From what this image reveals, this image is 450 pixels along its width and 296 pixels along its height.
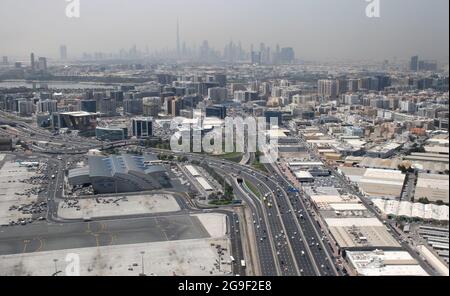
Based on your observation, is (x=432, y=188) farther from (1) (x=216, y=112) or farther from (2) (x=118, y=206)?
(1) (x=216, y=112)

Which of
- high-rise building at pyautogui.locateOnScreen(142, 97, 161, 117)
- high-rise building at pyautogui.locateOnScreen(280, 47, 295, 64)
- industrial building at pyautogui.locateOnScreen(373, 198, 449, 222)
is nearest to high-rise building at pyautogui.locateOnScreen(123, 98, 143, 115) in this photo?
high-rise building at pyautogui.locateOnScreen(142, 97, 161, 117)

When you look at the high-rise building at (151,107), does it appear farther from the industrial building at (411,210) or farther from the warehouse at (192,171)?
the industrial building at (411,210)

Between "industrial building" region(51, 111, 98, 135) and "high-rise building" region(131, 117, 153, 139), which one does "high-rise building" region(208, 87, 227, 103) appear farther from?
"high-rise building" region(131, 117, 153, 139)

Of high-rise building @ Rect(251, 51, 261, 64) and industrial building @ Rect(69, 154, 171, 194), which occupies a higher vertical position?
high-rise building @ Rect(251, 51, 261, 64)
